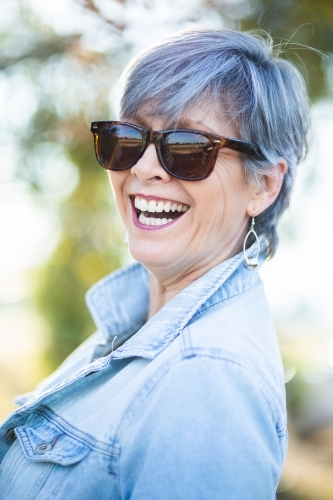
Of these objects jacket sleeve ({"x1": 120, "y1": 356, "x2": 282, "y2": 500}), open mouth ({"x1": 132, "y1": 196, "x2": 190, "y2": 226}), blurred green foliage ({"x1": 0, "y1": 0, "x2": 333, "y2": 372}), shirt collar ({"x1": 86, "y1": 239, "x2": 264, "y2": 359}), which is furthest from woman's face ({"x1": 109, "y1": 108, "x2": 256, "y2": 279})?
blurred green foliage ({"x1": 0, "y1": 0, "x2": 333, "y2": 372})

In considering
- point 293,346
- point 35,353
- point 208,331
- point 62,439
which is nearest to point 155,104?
Answer: point 208,331

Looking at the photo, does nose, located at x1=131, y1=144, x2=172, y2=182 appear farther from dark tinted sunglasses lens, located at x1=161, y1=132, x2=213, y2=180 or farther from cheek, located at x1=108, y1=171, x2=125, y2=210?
cheek, located at x1=108, y1=171, x2=125, y2=210

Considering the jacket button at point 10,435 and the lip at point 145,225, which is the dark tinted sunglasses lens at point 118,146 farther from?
the jacket button at point 10,435

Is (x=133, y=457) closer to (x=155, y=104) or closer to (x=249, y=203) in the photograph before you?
(x=249, y=203)

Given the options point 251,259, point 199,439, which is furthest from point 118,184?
point 199,439

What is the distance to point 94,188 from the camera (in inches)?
133

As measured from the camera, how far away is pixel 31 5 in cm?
267

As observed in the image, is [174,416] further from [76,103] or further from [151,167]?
[76,103]

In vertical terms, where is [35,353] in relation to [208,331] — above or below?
below

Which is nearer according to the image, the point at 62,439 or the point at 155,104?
the point at 62,439

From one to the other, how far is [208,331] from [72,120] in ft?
6.98

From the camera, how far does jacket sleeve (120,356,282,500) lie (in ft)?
3.40

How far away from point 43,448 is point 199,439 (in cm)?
50

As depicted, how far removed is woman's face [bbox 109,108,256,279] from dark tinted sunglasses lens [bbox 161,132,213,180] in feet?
0.10
